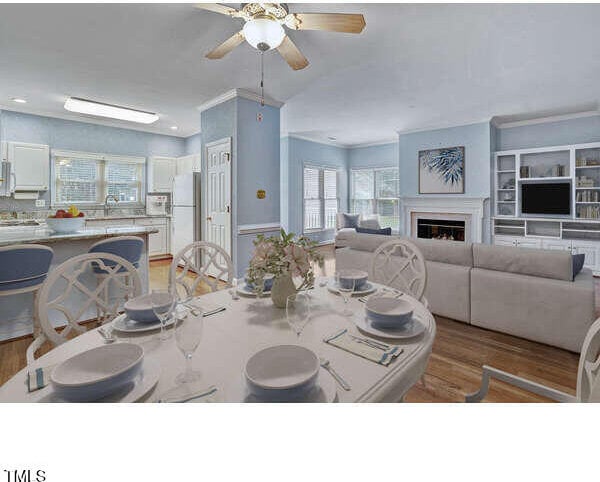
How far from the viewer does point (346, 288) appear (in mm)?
1315

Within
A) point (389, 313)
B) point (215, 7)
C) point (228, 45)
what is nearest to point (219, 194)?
point (228, 45)

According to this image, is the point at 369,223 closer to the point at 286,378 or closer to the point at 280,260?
the point at 280,260

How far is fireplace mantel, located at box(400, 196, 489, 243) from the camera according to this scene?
18.9ft

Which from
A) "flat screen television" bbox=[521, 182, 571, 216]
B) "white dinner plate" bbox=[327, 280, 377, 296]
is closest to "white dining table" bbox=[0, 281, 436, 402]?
"white dinner plate" bbox=[327, 280, 377, 296]

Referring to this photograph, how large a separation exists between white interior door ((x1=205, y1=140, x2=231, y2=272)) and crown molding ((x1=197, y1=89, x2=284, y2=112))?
58 cm

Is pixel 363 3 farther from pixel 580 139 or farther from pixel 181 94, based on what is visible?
pixel 580 139

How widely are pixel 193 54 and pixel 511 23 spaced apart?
113 inches

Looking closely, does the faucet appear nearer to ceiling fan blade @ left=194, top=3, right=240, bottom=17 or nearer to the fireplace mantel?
ceiling fan blade @ left=194, top=3, right=240, bottom=17

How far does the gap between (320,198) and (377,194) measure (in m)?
1.53

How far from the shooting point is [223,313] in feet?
4.24

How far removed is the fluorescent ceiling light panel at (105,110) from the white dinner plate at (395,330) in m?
5.08
